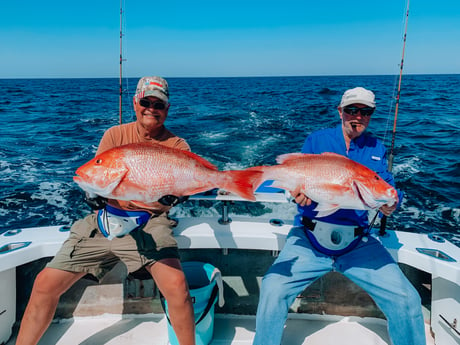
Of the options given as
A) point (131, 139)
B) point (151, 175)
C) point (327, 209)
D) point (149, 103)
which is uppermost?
point (149, 103)

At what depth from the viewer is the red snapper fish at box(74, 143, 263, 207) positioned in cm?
192

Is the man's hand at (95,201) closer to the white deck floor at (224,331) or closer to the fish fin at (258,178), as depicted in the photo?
the fish fin at (258,178)

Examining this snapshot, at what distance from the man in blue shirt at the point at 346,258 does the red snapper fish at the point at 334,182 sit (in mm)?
115

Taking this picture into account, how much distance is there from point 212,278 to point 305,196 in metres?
1.04

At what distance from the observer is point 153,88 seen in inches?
100

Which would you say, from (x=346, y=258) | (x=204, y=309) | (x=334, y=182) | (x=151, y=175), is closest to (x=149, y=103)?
(x=151, y=175)

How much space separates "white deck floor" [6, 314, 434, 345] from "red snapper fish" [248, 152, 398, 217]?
50.7 inches

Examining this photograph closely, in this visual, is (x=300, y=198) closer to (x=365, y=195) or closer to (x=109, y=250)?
(x=365, y=195)

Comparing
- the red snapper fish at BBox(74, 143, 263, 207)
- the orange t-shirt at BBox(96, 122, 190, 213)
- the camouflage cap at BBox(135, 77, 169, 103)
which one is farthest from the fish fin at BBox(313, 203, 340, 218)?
the camouflage cap at BBox(135, 77, 169, 103)

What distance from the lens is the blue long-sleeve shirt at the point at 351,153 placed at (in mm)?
2566

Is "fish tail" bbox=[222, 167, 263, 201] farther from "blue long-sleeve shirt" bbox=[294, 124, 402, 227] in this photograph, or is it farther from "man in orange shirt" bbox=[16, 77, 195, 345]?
"blue long-sleeve shirt" bbox=[294, 124, 402, 227]

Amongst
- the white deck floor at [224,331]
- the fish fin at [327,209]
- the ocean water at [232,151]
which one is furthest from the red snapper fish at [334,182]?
the ocean water at [232,151]

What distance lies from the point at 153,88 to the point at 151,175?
2.99ft

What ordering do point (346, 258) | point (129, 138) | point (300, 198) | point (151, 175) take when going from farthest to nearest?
point (129, 138), point (346, 258), point (300, 198), point (151, 175)
